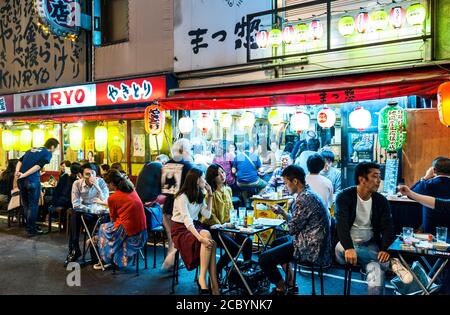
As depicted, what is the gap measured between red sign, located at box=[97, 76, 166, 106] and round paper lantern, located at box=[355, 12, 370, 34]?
18.5 ft

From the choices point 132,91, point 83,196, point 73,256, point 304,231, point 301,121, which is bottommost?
point 73,256

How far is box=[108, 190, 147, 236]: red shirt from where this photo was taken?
23.4 feet

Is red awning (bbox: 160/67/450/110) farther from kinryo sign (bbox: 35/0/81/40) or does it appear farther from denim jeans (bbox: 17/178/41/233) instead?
kinryo sign (bbox: 35/0/81/40)

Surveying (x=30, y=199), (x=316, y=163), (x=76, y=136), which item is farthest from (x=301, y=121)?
(x=76, y=136)

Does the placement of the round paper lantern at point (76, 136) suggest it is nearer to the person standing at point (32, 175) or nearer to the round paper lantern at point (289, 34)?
the person standing at point (32, 175)

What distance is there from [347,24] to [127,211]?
5759 mm

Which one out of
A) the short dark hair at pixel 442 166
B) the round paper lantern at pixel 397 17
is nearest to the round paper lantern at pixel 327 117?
the round paper lantern at pixel 397 17

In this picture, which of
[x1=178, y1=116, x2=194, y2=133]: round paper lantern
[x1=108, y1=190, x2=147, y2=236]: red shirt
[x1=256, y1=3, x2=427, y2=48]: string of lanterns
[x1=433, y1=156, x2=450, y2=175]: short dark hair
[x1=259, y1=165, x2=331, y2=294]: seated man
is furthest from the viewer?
[x1=178, y1=116, x2=194, y2=133]: round paper lantern

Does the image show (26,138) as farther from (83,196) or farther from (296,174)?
(296,174)

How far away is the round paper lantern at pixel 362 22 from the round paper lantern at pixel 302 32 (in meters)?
1.11

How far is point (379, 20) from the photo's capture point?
25.7 ft

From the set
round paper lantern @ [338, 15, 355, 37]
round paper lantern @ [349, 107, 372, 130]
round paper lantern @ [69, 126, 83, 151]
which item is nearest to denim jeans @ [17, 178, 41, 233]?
round paper lantern @ [69, 126, 83, 151]

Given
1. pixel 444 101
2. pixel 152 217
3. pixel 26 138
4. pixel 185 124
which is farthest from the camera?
pixel 26 138

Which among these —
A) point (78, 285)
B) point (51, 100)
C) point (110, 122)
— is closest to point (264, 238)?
point (78, 285)
